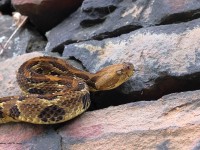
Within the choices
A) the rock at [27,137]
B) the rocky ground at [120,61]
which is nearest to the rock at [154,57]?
the rocky ground at [120,61]

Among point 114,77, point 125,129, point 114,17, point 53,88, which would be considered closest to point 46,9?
point 114,17

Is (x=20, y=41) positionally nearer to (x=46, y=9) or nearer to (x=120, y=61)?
(x=46, y=9)

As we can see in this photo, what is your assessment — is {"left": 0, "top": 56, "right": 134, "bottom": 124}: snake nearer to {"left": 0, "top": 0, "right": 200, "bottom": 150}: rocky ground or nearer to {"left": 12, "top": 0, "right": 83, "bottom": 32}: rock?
{"left": 0, "top": 0, "right": 200, "bottom": 150}: rocky ground

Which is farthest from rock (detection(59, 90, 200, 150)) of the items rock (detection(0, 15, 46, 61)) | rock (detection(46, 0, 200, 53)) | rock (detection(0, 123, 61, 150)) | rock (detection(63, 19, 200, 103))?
rock (detection(0, 15, 46, 61))

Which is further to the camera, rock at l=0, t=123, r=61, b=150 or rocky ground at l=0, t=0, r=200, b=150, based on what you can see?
rock at l=0, t=123, r=61, b=150

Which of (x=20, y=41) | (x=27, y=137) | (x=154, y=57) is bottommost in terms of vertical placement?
(x=20, y=41)
